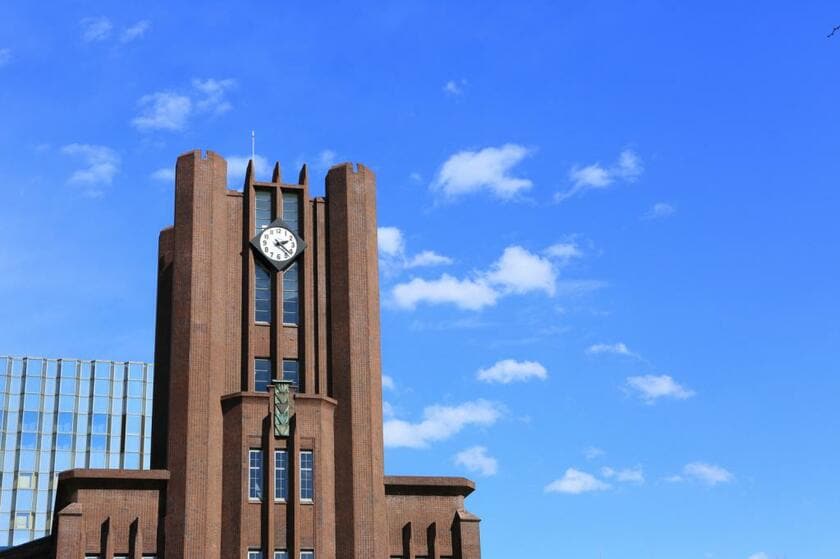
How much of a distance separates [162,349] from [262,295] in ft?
20.5

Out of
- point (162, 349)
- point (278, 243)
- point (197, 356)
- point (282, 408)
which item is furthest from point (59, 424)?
point (282, 408)

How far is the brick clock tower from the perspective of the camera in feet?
158

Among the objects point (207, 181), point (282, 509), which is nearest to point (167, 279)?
point (207, 181)

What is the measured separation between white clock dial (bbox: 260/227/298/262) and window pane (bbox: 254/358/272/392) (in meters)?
4.44

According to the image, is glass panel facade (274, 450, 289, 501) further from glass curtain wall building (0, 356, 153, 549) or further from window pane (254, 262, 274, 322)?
glass curtain wall building (0, 356, 153, 549)

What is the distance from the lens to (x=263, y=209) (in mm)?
54531

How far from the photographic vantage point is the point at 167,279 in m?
57.3

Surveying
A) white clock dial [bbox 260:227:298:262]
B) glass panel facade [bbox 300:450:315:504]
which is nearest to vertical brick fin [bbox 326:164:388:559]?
glass panel facade [bbox 300:450:315:504]

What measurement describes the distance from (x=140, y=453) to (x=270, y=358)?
225 feet

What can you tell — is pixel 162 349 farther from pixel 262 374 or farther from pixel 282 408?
pixel 282 408

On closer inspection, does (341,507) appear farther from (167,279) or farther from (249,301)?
(167,279)

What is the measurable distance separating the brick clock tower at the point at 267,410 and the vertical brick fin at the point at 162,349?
125 mm

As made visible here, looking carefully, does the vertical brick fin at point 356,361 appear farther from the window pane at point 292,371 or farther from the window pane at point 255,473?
the window pane at point 255,473

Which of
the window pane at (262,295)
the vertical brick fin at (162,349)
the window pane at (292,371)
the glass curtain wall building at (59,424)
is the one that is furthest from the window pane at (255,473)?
the glass curtain wall building at (59,424)
